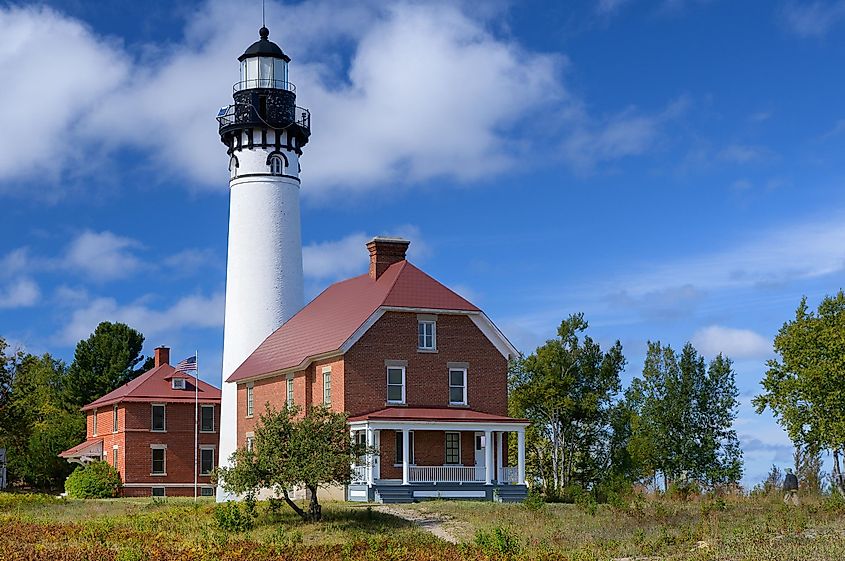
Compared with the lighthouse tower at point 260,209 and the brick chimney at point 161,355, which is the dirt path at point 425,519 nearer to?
the lighthouse tower at point 260,209

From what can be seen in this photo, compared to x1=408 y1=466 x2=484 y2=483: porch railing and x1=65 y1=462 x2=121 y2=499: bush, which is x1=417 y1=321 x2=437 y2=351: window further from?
x1=65 y1=462 x2=121 y2=499: bush

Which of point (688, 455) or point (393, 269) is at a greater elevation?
point (393, 269)

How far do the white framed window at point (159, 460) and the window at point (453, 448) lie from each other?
2147 centimetres

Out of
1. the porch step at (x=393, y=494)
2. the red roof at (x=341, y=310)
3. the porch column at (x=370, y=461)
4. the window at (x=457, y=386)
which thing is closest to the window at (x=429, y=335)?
the red roof at (x=341, y=310)

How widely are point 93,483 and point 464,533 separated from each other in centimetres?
2970

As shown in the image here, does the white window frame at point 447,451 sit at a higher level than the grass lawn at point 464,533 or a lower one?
higher

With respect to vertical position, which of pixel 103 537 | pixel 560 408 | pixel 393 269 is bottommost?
pixel 103 537

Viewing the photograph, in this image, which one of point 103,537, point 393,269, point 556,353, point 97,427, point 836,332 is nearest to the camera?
point 103,537

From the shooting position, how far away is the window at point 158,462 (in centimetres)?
5834

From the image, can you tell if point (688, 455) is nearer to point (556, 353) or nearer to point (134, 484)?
point (556, 353)

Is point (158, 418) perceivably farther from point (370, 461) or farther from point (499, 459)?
point (499, 459)

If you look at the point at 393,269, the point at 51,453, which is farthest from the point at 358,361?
the point at 51,453

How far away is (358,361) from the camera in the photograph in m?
41.7

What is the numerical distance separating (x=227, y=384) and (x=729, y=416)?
21947mm
